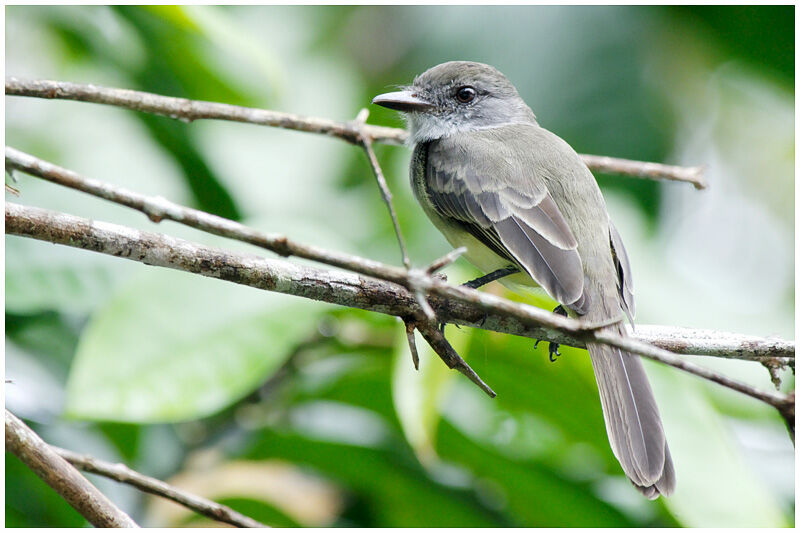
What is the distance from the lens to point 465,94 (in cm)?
398

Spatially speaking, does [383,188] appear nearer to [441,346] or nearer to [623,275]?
[441,346]

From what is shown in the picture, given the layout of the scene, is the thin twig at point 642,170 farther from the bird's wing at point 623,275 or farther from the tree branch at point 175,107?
the tree branch at point 175,107

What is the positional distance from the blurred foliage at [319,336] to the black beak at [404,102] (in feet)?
0.99

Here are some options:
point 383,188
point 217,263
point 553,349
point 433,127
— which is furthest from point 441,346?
point 433,127

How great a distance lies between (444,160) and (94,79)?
2459mm

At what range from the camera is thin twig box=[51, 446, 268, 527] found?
2.08 m

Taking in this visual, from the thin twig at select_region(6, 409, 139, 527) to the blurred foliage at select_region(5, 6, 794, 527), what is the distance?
69cm

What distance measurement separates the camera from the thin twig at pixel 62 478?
1881 mm

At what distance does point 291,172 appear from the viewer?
5207 mm

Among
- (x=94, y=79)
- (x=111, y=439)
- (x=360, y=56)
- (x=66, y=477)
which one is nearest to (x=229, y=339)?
(x=111, y=439)

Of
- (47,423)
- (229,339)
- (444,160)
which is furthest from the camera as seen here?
(444,160)

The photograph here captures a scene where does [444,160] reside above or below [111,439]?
above

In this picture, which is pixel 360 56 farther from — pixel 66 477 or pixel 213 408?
pixel 66 477

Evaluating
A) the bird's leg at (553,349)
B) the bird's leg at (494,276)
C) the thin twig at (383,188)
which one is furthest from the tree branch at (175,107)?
the bird's leg at (553,349)
